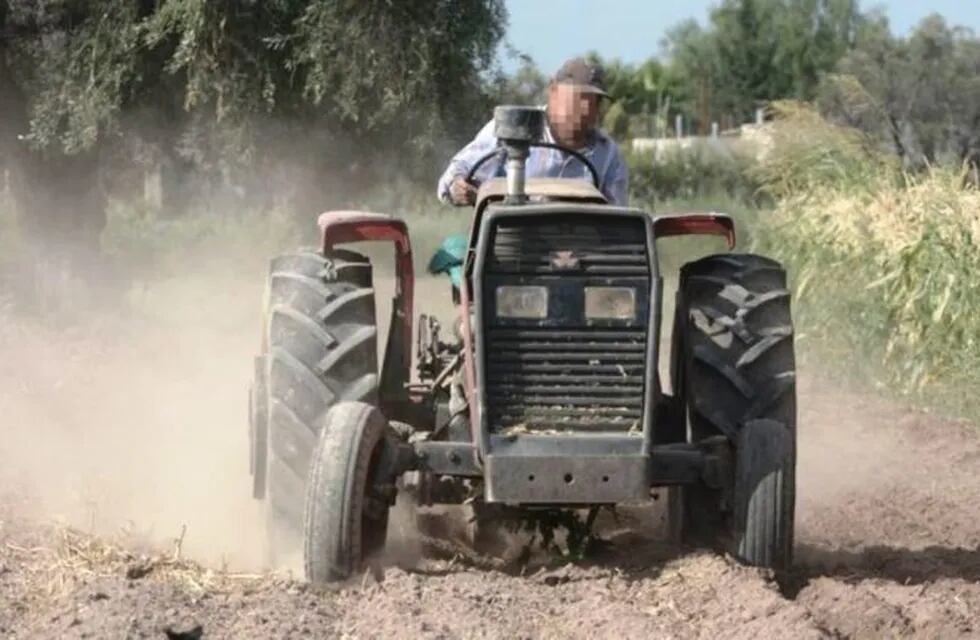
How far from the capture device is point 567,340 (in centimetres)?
680

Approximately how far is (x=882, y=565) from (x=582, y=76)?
2.35m

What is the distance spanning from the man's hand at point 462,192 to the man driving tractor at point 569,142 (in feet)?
0.13

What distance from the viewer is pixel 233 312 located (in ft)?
57.5

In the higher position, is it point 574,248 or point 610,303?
point 574,248

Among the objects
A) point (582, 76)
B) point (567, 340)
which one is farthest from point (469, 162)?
point (567, 340)

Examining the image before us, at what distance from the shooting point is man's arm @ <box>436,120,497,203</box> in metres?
7.93

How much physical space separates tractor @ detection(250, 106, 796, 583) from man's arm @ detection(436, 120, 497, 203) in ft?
1.59

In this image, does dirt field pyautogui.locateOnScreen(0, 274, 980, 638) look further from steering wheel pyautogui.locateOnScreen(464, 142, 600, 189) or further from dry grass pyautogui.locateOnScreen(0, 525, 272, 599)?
steering wheel pyautogui.locateOnScreen(464, 142, 600, 189)

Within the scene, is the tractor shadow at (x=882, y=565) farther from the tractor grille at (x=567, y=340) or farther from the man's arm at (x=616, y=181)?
the man's arm at (x=616, y=181)

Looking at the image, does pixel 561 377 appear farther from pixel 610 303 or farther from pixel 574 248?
pixel 574 248

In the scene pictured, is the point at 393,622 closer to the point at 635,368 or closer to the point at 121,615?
the point at 121,615

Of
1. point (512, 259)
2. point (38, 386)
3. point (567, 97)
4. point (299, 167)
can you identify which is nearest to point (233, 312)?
point (299, 167)

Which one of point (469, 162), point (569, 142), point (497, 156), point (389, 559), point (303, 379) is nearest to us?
point (303, 379)

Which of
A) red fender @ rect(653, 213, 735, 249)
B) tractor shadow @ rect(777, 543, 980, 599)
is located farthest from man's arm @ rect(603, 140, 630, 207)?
tractor shadow @ rect(777, 543, 980, 599)
